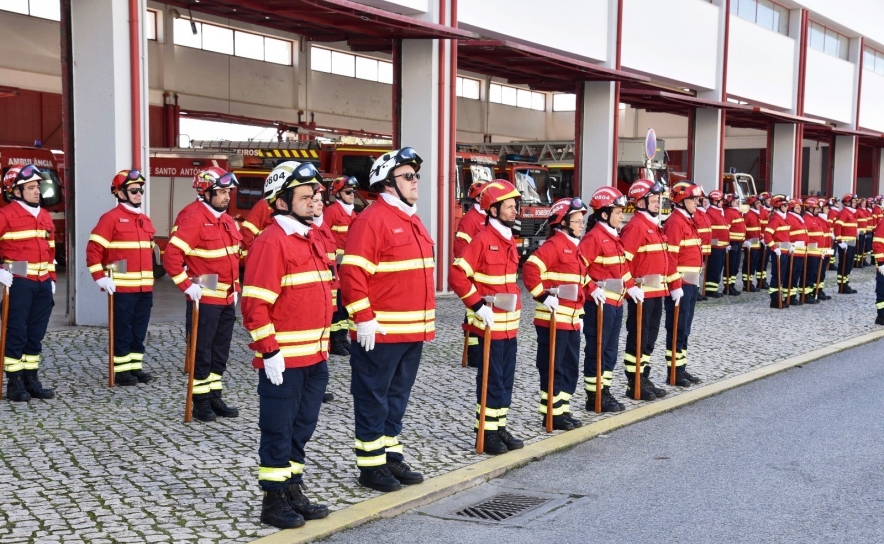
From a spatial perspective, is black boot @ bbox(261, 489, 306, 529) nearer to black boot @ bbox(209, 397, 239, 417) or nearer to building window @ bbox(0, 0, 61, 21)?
black boot @ bbox(209, 397, 239, 417)

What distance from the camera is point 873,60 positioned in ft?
139

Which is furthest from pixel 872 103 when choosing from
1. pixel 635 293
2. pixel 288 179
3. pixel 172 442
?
pixel 288 179

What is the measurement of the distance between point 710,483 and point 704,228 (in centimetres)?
1143

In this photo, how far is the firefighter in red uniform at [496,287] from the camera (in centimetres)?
718

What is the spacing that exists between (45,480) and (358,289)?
2.36 meters

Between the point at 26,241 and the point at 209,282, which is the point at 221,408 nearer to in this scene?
the point at 209,282

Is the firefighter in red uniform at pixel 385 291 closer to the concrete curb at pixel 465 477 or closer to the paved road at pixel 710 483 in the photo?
the concrete curb at pixel 465 477

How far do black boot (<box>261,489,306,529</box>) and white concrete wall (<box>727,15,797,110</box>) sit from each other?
26.0 meters

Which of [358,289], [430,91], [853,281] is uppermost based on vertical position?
[430,91]

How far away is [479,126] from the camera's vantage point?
41.4 meters

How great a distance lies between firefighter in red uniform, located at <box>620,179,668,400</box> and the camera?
934 cm

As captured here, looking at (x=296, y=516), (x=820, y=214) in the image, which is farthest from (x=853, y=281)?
→ (x=296, y=516)

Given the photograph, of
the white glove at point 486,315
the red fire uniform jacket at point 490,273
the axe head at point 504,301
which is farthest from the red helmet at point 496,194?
the white glove at point 486,315

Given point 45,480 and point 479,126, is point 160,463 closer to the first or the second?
point 45,480
